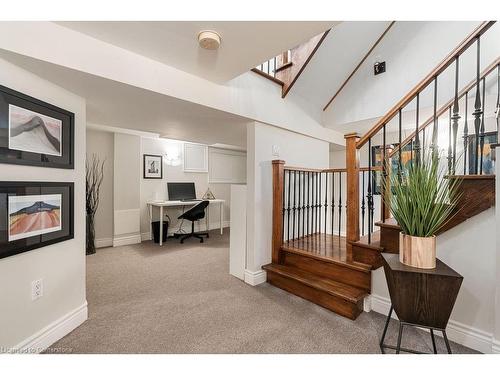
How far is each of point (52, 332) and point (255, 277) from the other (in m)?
1.76

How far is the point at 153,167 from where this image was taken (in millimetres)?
4641

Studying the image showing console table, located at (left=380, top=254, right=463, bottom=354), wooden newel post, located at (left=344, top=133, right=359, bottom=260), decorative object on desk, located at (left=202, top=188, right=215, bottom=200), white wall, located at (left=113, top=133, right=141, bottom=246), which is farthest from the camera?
decorative object on desk, located at (left=202, top=188, right=215, bottom=200)

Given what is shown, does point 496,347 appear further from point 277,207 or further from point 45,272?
point 45,272

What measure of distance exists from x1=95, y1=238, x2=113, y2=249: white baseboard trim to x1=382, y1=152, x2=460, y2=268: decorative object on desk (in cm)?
445

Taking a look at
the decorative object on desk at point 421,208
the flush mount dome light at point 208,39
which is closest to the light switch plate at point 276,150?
the flush mount dome light at point 208,39

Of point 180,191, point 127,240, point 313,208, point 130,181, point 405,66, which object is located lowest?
point 127,240

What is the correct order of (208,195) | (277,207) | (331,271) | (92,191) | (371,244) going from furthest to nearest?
1. (208,195)
2. (92,191)
3. (277,207)
4. (331,271)
5. (371,244)

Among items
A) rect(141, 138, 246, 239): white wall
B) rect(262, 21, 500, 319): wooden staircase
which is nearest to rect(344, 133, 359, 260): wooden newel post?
rect(262, 21, 500, 319): wooden staircase

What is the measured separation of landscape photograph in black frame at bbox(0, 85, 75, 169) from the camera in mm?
1356

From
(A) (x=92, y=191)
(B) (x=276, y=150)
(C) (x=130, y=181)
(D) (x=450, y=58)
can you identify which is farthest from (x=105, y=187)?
(D) (x=450, y=58)

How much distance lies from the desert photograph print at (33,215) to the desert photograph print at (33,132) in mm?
323

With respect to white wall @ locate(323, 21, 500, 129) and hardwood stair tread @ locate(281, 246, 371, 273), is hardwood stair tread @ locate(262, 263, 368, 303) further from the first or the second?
white wall @ locate(323, 21, 500, 129)

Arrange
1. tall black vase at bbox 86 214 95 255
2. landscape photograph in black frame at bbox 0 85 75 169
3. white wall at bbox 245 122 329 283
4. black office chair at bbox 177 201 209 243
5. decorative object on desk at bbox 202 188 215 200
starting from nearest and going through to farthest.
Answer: landscape photograph in black frame at bbox 0 85 75 169 < white wall at bbox 245 122 329 283 < tall black vase at bbox 86 214 95 255 < black office chair at bbox 177 201 209 243 < decorative object on desk at bbox 202 188 215 200

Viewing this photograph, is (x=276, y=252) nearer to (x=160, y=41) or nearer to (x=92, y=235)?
(x=160, y=41)
